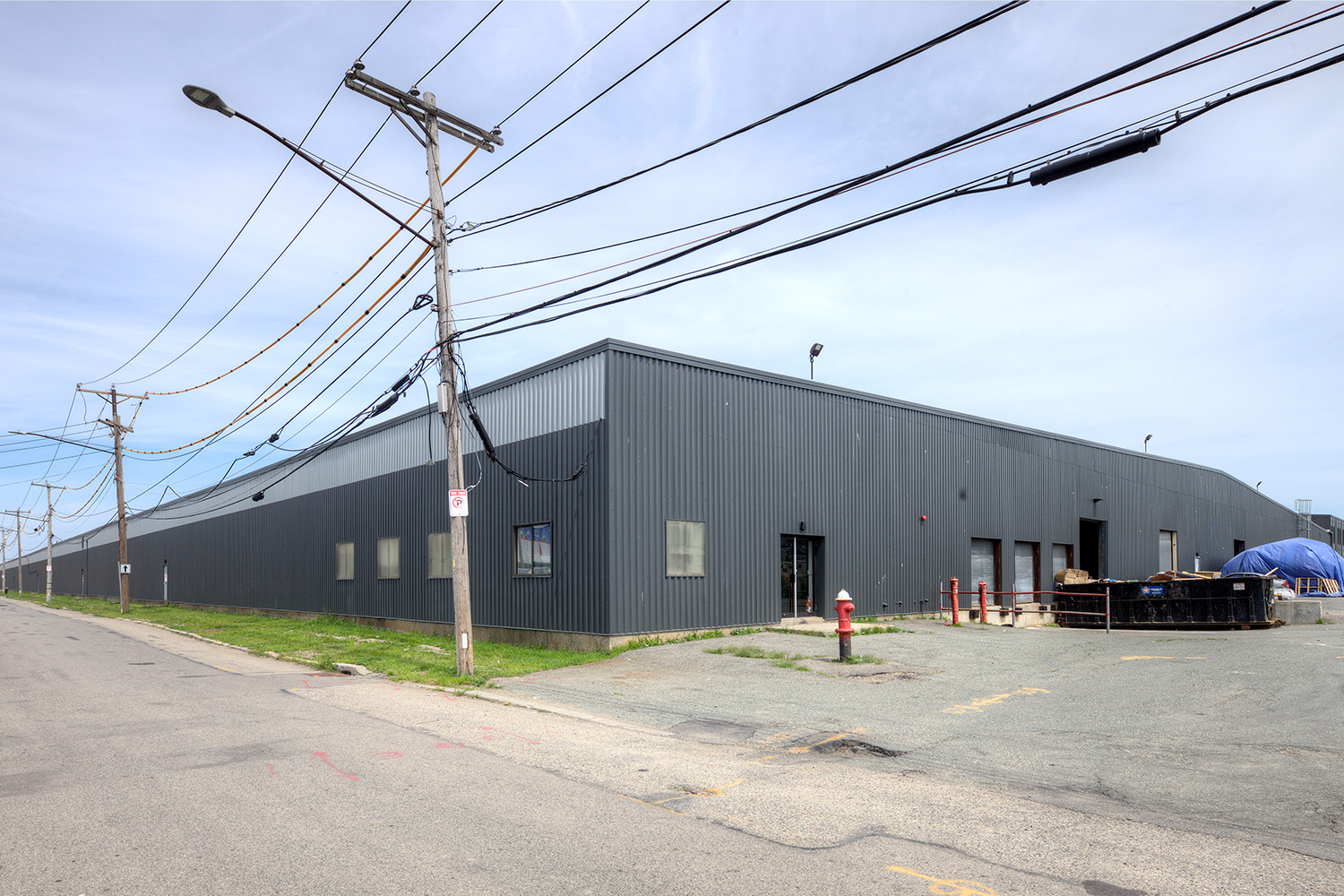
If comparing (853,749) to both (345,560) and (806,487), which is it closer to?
(806,487)

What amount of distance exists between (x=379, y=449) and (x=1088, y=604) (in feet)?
77.9

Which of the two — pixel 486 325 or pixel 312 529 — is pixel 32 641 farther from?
pixel 486 325

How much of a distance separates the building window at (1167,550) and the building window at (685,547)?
28465 millimetres

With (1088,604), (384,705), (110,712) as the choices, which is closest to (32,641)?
(110,712)

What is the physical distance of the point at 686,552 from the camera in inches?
810

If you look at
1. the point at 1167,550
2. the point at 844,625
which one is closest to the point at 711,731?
the point at 844,625

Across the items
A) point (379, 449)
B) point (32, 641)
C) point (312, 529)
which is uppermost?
point (379, 449)

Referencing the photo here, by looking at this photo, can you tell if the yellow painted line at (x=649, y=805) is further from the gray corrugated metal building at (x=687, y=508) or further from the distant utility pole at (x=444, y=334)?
the gray corrugated metal building at (x=687, y=508)

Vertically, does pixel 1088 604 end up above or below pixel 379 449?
below

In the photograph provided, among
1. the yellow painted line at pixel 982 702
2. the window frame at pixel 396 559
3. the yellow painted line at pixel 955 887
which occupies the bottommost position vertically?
the yellow painted line at pixel 982 702

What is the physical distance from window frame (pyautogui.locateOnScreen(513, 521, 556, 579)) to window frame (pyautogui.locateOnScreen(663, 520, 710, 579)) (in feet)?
9.08

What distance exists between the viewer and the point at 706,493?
2117 cm

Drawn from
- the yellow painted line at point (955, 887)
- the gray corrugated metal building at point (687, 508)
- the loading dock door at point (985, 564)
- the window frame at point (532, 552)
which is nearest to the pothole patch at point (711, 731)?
the yellow painted line at point (955, 887)

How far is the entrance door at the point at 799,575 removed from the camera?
23109 mm
